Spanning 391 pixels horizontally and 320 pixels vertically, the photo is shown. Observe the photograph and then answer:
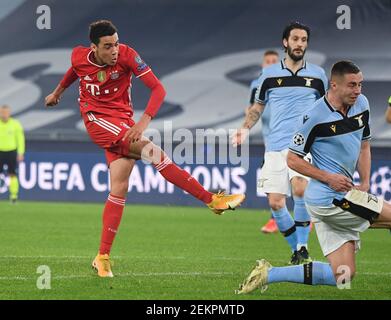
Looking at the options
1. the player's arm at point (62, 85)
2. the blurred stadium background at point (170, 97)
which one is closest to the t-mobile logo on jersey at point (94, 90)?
the player's arm at point (62, 85)

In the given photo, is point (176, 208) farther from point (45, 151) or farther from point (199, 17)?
point (199, 17)

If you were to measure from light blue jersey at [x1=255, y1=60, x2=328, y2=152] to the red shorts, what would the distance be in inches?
78.6

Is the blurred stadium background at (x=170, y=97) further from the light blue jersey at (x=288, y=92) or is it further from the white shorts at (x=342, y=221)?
the white shorts at (x=342, y=221)

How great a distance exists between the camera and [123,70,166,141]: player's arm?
8539 millimetres

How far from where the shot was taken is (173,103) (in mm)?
23328

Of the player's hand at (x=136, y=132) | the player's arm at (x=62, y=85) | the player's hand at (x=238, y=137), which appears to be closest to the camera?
the player's hand at (x=136, y=132)

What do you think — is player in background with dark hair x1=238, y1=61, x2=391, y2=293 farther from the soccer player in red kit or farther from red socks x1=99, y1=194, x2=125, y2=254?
red socks x1=99, y1=194, x2=125, y2=254

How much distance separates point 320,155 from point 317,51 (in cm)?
1560

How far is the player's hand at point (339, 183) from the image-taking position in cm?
741

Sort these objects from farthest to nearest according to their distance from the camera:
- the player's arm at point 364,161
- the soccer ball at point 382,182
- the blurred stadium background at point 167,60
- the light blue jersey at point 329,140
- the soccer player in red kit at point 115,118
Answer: the blurred stadium background at point 167,60, the soccer ball at point 382,182, the soccer player in red kit at point 115,118, the player's arm at point 364,161, the light blue jersey at point 329,140

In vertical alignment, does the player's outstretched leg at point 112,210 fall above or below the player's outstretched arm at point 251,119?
below

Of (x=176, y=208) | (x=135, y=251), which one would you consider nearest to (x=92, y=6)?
(x=176, y=208)

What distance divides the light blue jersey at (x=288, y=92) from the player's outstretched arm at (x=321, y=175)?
2.76 m

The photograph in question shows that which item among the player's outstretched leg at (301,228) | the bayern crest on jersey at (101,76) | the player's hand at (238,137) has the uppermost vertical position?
the bayern crest on jersey at (101,76)
